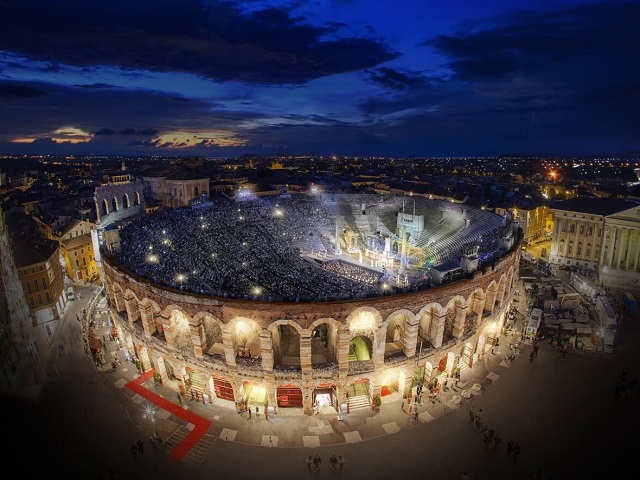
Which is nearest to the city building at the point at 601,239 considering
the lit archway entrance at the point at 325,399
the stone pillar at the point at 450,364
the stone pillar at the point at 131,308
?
the stone pillar at the point at 450,364

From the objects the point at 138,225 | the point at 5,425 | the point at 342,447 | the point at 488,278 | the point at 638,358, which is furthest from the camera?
the point at 138,225

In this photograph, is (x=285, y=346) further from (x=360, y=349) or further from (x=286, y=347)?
(x=360, y=349)

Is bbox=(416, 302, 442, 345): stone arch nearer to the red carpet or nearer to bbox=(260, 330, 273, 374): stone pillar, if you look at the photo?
bbox=(260, 330, 273, 374): stone pillar

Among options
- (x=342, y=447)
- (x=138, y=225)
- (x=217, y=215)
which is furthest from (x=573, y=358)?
(x=138, y=225)

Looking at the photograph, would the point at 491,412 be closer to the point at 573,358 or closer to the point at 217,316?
the point at 573,358

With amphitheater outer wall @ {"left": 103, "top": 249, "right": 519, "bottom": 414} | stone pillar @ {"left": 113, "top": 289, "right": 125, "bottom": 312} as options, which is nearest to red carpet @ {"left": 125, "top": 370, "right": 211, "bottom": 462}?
amphitheater outer wall @ {"left": 103, "top": 249, "right": 519, "bottom": 414}

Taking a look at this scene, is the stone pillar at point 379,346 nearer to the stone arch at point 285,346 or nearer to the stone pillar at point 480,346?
the stone arch at point 285,346
